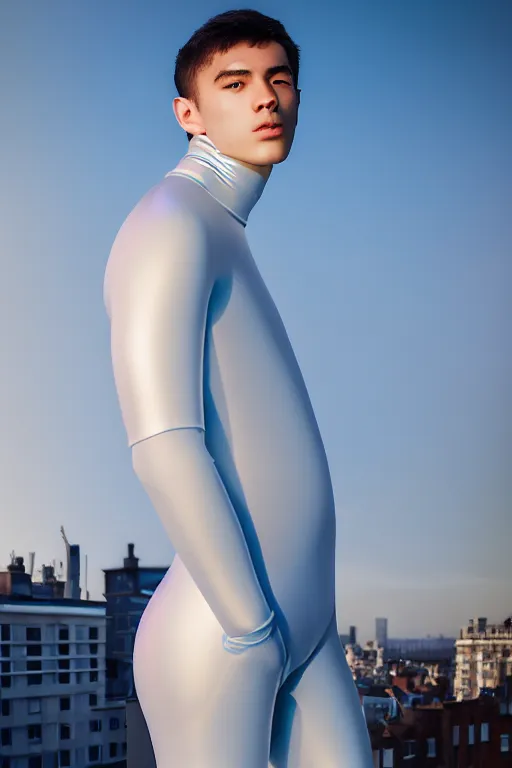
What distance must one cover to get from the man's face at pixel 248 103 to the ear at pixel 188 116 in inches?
0.7

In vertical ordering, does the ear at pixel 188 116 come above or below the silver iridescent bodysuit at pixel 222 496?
above

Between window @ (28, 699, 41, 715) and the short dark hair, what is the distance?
13.2ft

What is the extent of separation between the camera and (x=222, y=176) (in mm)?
1688

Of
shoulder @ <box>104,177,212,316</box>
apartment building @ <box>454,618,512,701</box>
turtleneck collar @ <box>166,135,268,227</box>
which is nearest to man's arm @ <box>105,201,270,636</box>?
shoulder @ <box>104,177,212,316</box>

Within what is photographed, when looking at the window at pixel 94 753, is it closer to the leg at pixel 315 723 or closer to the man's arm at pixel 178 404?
the leg at pixel 315 723

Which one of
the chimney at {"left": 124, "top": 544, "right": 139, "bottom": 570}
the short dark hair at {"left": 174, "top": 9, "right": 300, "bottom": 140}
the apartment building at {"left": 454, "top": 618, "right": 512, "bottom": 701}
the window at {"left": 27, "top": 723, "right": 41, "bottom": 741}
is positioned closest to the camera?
the short dark hair at {"left": 174, "top": 9, "right": 300, "bottom": 140}

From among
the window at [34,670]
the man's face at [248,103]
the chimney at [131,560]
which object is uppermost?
the man's face at [248,103]

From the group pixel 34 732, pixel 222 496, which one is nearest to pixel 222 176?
pixel 222 496

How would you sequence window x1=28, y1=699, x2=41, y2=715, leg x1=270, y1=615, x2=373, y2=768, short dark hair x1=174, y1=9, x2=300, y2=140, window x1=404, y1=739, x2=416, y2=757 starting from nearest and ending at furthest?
leg x1=270, y1=615, x2=373, y2=768 → short dark hair x1=174, y1=9, x2=300, y2=140 → window x1=28, y1=699, x2=41, y2=715 → window x1=404, y1=739, x2=416, y2=757

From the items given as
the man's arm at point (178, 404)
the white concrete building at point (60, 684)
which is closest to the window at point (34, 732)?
the white concrete building at point (60, 684)

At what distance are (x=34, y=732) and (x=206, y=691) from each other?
391 centimetres

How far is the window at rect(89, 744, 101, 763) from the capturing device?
16.8 feet

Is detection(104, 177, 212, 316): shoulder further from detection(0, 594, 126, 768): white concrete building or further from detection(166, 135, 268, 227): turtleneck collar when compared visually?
detection(0, 594, 126, 768): white concrete building

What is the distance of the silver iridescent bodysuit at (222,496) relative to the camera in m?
1.48
